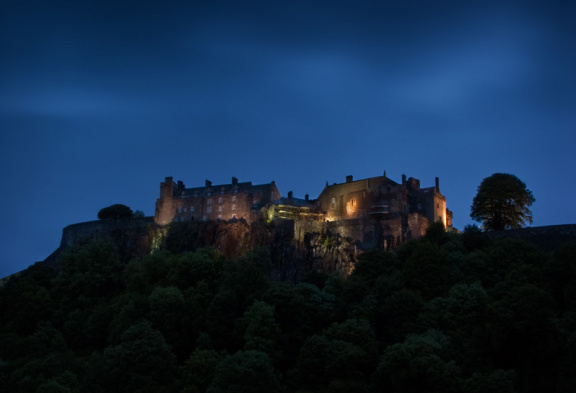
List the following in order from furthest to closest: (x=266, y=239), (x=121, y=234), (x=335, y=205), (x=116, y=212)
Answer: (x=116, y=212) → (x=121, y=234) → (x=335, y=205) → (x=266, y=239)

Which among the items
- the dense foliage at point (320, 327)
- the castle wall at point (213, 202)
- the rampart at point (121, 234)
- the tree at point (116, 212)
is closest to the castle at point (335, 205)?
the castle wall at point (213, 202)

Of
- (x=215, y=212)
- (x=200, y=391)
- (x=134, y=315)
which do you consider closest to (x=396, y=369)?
(x=200, y=391)

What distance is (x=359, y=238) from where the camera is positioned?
211 ft

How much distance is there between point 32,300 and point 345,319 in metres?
29.7

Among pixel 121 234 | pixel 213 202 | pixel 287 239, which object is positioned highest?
pixel 213 202

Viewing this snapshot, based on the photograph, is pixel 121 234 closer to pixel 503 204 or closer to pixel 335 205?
pixel 335 205

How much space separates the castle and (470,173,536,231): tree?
4.93 m

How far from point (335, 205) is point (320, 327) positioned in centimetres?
2706

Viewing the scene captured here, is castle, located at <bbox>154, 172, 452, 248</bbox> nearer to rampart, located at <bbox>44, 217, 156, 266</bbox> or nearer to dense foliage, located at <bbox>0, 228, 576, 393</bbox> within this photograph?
rampart, located at <bbox>44, 217, 156, 266</bbox>

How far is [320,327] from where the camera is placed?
47969 millimetres

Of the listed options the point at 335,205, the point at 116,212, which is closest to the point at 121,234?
the point at 116,212

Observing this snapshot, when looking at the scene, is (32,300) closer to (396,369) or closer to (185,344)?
(185,344)

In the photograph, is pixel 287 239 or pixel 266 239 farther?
pixel 266 239

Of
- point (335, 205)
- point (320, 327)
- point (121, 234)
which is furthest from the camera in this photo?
point (121, 234)
